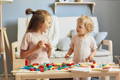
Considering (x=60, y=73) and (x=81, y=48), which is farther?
(x=81, y=48)

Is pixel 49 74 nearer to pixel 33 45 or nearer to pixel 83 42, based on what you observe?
pixel 33 45

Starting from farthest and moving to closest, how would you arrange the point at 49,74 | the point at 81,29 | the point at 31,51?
the point at 81,29, the point at 31,51, the point at 49,74

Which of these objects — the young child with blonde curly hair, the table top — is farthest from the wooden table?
the young child with blonde curly hair

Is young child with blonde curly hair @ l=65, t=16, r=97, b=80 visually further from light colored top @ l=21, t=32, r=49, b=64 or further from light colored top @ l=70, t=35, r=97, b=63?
light colored top @ l=21, t=32, r=49, b=64

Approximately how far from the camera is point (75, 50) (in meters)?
2.16

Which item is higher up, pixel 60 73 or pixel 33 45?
pixel 33 45

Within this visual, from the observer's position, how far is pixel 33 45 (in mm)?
1976

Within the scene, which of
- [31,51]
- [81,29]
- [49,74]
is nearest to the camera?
[49,74]

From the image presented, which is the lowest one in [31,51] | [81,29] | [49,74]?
[49,74]

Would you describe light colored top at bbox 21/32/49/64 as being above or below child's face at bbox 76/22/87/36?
below

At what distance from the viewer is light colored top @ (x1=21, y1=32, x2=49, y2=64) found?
1.96 m

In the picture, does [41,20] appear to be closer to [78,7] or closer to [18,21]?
[18,21]

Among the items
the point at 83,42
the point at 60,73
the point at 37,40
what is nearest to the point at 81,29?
the point at 83,42

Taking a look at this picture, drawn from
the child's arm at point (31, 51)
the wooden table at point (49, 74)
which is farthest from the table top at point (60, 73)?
the child's arm at point (31, 51)
